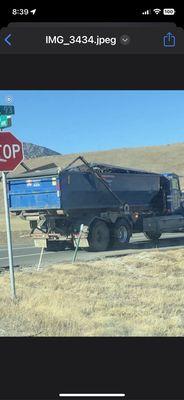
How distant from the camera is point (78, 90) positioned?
9.96 feet

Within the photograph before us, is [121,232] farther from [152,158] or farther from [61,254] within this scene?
[152,158]

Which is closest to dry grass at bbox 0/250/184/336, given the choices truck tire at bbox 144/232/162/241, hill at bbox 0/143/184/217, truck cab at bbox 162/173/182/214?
truck tire at bbox 144/232/162/241

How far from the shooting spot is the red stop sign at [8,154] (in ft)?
24.0

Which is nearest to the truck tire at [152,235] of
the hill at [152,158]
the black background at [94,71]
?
the hill at [152,158]

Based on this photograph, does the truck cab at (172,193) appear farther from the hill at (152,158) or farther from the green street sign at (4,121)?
the green street sign at (4,121)

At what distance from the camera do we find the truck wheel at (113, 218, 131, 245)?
750 inches

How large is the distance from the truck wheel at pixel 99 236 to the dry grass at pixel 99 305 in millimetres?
7832

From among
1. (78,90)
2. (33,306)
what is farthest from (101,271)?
(78,90)

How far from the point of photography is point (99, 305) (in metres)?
5.97

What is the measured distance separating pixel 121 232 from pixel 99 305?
530 inches

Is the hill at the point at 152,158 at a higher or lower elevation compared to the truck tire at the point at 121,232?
higher
